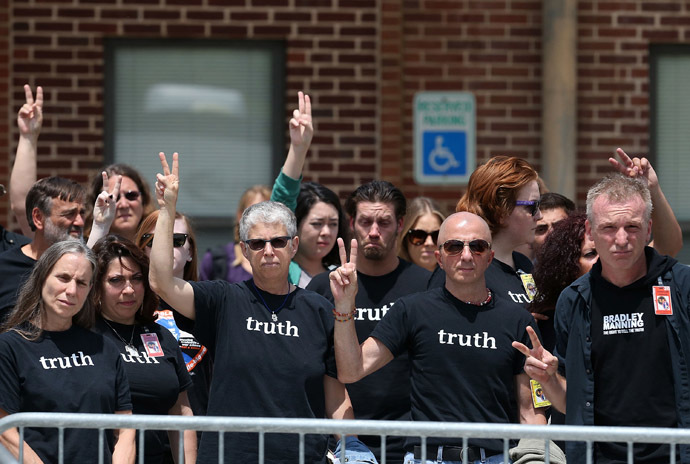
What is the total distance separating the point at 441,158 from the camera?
7.67 meters

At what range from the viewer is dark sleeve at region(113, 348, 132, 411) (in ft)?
13.7

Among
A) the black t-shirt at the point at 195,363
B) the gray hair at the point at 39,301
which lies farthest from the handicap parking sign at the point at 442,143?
the gray hair at the point at 39,301

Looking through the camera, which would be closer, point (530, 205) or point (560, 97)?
point (530, 205)

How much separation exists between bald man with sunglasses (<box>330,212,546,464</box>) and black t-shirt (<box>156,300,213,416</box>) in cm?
96

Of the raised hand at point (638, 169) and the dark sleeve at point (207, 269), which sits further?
the dark sleeve at point (207, 269)

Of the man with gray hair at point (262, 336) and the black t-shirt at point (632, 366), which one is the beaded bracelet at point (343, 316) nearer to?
the man with gray hair at point (262, 336)

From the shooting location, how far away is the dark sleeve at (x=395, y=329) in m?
4.24

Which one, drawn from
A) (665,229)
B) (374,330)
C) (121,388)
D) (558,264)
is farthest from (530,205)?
(121,388)

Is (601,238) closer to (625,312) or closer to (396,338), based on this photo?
(625,312)

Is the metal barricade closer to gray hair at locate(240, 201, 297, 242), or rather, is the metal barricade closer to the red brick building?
gray hair at locate(240, 201, 297, 242)

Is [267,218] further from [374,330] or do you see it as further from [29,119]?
[29,119]

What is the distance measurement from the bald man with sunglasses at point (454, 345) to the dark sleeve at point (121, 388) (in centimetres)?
86

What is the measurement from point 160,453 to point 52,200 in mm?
1562

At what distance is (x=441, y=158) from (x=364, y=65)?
3.34 ft
